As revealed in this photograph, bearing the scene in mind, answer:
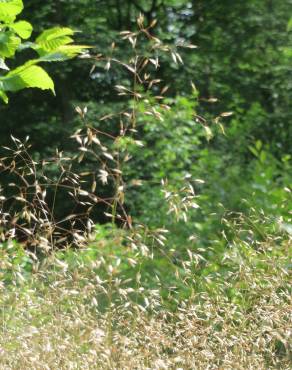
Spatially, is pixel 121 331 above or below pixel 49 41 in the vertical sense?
below

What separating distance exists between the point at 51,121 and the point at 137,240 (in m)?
11.4

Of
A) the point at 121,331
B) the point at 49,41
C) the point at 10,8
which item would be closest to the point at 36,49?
the point at 49,41

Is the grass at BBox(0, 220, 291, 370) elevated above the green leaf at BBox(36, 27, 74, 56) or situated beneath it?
situated beneath

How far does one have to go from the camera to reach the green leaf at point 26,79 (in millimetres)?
2836

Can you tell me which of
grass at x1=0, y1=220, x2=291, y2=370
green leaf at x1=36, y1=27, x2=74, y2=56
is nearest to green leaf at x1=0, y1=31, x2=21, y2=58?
green leaf at x1=36, y1=27, x2=74, y2=56

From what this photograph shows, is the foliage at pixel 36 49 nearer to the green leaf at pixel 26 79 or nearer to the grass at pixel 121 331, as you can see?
the green leaf at pixel 26 79

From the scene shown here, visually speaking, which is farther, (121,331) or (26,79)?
(121,331)

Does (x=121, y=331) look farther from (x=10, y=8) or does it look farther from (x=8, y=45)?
(x=10, y=8)

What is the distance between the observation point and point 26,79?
2.87m

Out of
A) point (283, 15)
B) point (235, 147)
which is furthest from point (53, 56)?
point (283, 15)

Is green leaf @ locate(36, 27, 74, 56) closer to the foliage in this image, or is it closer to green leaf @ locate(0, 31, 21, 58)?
the foliage

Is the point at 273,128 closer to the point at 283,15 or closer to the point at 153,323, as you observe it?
the point at 283,15

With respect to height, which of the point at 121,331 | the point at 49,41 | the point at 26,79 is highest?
the point at 49,41

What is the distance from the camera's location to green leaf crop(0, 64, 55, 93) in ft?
9.30
